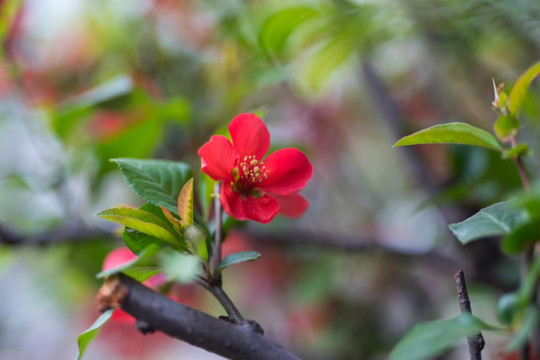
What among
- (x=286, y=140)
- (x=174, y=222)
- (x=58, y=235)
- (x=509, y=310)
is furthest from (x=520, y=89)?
(x=58, y=235)

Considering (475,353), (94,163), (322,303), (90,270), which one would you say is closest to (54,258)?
(90,270)

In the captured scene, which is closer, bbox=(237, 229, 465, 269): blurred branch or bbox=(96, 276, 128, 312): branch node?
bbox=(96, 276, 128, 312): branch node

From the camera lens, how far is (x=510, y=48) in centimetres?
82

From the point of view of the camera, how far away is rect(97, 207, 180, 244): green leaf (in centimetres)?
32

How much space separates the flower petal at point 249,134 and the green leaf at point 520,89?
174 mm

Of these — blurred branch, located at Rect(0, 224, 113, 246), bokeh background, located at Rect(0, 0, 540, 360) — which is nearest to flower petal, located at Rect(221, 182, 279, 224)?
bokeh background, located at Rect(0, 0, 540, 360)

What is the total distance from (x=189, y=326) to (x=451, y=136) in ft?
0.68

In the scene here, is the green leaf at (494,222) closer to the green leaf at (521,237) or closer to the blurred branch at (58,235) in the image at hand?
the green leaf at (521,237)

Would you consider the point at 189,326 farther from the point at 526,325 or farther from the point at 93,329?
the point at 526,325

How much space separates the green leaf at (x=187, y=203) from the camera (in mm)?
339

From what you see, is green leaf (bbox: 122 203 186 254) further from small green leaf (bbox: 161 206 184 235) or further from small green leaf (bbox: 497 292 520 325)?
small green leaf (bbox: 497 292 520 325)

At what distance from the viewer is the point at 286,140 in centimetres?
70

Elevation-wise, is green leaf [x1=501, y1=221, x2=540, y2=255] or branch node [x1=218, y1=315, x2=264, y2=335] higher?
branch node [x1=218, y1=315, x2=264, y2=335]

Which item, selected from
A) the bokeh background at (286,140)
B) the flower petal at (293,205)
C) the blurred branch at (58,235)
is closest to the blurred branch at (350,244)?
the bokeh background at (286,140)
